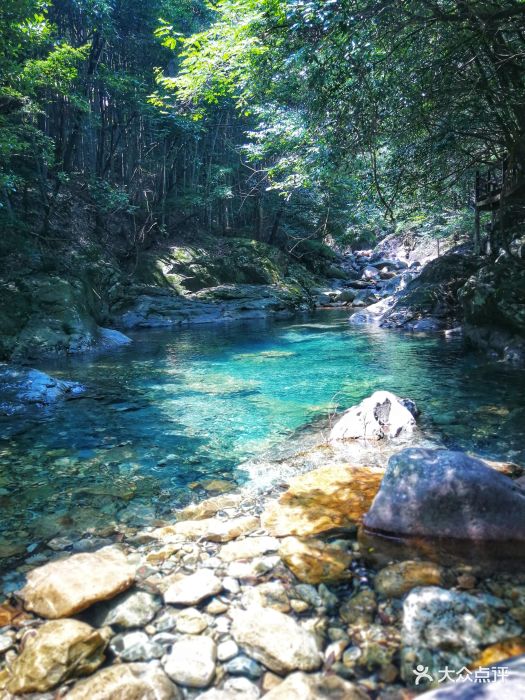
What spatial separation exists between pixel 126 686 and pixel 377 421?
3865 mm

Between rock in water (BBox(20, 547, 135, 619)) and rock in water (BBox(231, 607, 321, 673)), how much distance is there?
0.75m

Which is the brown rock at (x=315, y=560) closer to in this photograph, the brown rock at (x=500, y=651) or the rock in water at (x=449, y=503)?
the rock in water at (x=449, y=503)

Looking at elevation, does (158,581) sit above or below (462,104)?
below

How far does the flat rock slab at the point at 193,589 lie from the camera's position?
2.59 meters

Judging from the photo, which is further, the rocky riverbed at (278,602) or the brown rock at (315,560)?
the brown rock at (315,560)

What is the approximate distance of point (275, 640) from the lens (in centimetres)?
226

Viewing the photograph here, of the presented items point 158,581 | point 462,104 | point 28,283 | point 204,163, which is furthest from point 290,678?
point 204,163

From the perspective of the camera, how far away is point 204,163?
2277cm

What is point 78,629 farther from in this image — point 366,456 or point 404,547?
point 366,456

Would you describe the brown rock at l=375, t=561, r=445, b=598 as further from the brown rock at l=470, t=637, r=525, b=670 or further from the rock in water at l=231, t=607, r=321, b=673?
the rock in water at l=231, t=607, r=321, b=673

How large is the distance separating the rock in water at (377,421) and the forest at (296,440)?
0.04 metres

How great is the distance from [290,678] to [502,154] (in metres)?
8.34

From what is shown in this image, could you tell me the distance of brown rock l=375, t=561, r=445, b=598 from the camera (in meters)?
2.59

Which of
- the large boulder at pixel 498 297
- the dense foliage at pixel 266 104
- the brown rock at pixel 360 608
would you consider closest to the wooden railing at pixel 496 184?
the dense foliage at pixel 266 104
